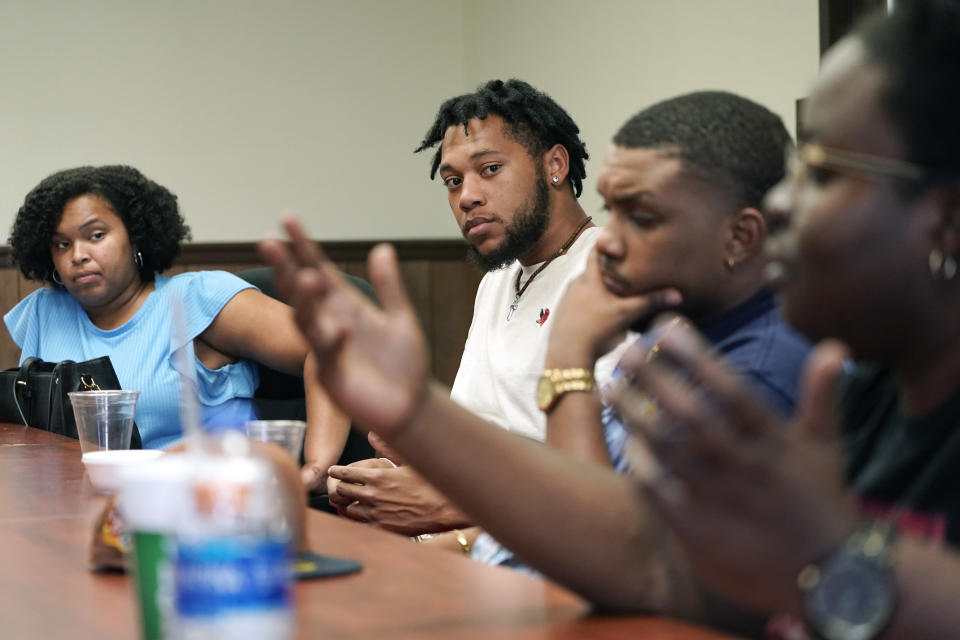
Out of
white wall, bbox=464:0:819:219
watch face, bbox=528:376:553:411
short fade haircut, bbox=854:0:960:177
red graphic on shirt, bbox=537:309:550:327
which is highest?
white wall, bbox=464:0:819:219

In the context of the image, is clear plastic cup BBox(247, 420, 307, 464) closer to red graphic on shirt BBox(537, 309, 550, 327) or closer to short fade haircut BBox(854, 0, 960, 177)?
short fade haircut BBox(854, 0, 960, 177)

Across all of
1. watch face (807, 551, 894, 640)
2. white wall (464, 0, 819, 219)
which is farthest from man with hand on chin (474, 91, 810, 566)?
white wall (464, 0, 819, 219)

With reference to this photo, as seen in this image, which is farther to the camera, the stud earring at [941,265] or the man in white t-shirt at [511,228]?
the man in white t-shirt at [511,228]

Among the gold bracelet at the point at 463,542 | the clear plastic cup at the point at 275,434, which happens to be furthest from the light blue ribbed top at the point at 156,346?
the clear plastic cup at the point at 275,434

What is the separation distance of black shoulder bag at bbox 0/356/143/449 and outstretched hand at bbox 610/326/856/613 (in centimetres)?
197

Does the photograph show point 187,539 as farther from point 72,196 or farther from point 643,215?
point 72,196

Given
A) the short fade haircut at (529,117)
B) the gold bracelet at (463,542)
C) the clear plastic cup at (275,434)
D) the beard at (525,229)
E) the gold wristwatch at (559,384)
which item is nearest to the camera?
the clear plastic cup at (275,434)

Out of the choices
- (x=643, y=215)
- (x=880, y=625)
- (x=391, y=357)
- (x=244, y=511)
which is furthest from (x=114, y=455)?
(x=880, y=625)

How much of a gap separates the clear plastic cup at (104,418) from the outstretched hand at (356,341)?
114 cm

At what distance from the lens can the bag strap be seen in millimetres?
2869

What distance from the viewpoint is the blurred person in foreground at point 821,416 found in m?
0.72

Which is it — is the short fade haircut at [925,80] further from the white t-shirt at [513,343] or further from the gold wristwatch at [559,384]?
the white t-shirt at [513,343]

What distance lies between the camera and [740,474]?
68 centimetres

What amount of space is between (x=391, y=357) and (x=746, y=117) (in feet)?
2.42
